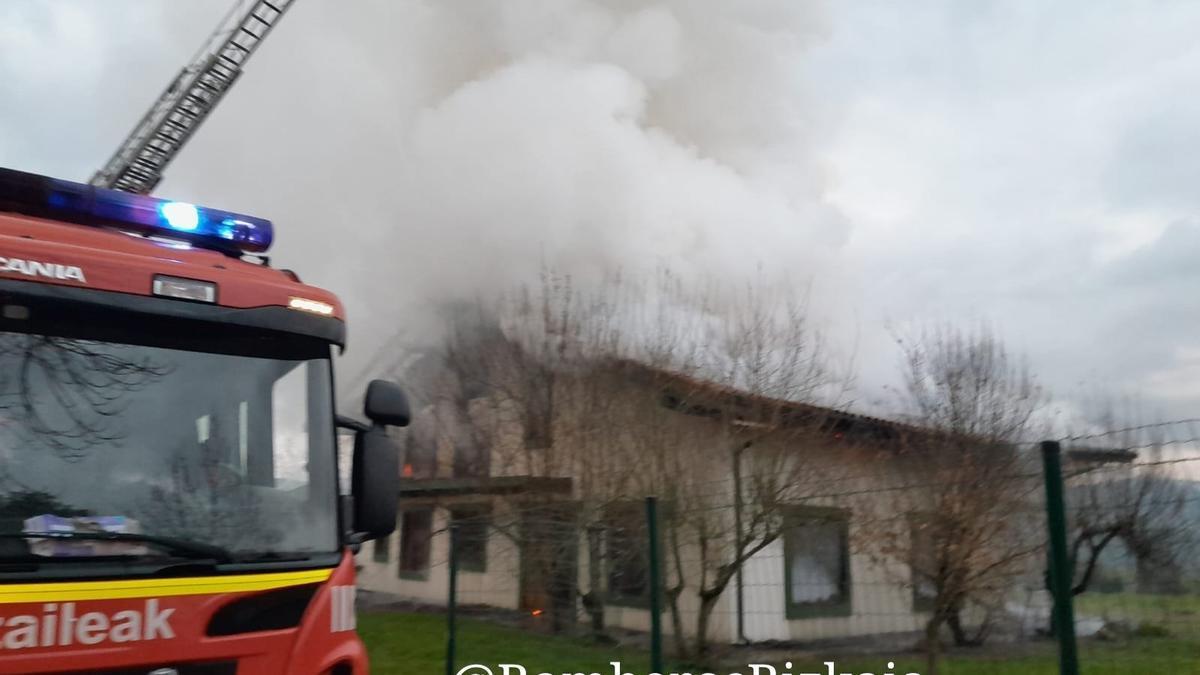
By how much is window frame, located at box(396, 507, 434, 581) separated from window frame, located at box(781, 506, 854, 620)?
606cm

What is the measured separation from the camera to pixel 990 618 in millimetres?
4289

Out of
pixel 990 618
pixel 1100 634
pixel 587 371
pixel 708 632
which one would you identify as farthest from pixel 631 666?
pixel 587 371

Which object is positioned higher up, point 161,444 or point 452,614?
point 161,444

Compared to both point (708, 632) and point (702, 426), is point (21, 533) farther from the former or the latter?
point (702, 426)

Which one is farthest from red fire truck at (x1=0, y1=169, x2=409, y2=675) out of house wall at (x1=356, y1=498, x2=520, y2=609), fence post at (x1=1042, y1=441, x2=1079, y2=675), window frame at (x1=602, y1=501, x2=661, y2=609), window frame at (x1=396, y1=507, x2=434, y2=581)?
window frame at (x1=396, y1=507, x2=434, y2=581)

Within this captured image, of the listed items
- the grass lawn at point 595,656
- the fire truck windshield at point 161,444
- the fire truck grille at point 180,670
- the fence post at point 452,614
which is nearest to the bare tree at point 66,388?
the fire truck windshield at point 161,444

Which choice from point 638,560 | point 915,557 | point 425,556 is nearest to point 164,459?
point 638,560

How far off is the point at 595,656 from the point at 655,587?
1.08m

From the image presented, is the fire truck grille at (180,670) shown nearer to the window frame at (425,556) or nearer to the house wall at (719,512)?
the house wall at (719,512)

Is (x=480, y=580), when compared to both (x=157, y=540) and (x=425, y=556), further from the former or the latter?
(x=157, y=540)

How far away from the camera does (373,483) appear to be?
305 centimetres

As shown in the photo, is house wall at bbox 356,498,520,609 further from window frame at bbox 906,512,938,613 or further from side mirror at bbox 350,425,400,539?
window frame at bbox 906,512,938,613

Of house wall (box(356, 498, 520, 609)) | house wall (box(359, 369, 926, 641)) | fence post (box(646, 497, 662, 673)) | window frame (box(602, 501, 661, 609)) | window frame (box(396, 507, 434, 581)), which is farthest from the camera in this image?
window frame (box(396, 507, 434, 581))

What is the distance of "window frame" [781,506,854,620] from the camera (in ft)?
16.3
